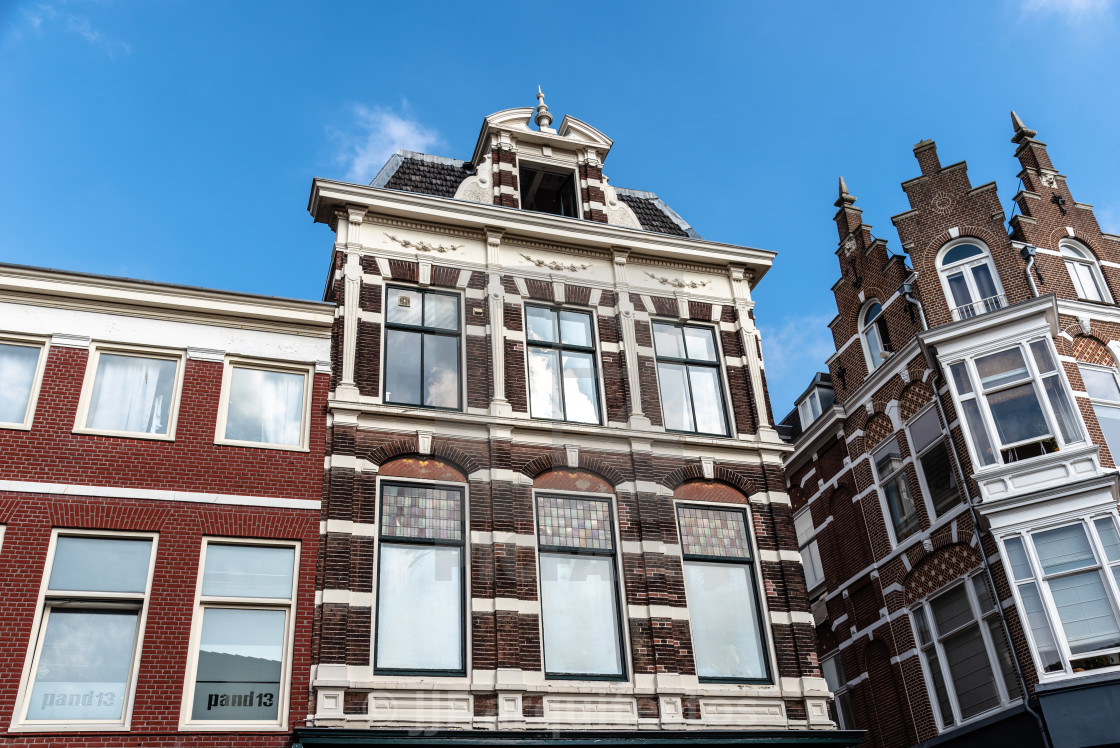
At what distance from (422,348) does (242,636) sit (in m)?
5.87

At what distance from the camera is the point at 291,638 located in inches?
564

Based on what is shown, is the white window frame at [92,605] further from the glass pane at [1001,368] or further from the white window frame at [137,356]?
the glass pane at [1001,368]

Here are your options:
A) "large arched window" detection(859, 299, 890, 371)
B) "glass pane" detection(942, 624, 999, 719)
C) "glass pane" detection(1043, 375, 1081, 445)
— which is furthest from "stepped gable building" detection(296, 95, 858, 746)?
"large arched window" detection(859, 299, 890, 371)

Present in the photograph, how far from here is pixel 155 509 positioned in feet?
47.9

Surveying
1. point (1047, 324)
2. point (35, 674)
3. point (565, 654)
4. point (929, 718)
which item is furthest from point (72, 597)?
point (1047, 324)

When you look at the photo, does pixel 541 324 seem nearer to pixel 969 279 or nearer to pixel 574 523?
pixel 574 523

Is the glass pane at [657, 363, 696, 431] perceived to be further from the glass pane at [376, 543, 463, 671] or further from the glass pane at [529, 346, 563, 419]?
the glass pane at [376, 543, 463, 671]

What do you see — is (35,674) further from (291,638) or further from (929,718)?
(929,718)

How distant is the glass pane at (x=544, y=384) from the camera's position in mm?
17891

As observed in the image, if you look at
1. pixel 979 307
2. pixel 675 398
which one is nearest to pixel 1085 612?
pixel 979 307

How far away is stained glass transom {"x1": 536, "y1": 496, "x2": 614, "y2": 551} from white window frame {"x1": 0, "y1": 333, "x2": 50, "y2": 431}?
7921 mm

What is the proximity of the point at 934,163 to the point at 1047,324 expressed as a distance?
5960 mm

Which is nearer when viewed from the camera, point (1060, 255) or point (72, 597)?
point (72, 597)

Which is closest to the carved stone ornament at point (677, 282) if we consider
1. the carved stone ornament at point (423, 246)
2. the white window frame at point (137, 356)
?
the carved stone ornament at point (423, 246)
